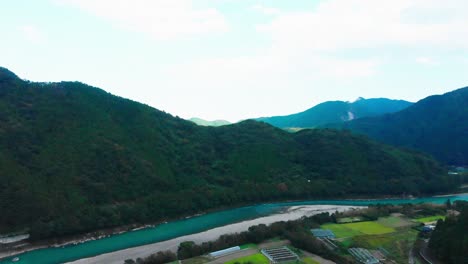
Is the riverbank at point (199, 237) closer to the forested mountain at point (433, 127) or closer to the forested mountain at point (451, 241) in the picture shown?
the forested mountain at point (451, 241)

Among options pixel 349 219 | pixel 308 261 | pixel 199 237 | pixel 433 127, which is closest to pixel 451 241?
pixel 308 261

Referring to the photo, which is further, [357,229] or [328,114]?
[328,114]

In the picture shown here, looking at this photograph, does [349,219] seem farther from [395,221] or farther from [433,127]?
[433,127]

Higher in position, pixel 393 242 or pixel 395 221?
pixel 395 221

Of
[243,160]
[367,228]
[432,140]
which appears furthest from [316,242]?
[432,140]

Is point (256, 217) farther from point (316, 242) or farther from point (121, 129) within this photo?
point (121, 129)
